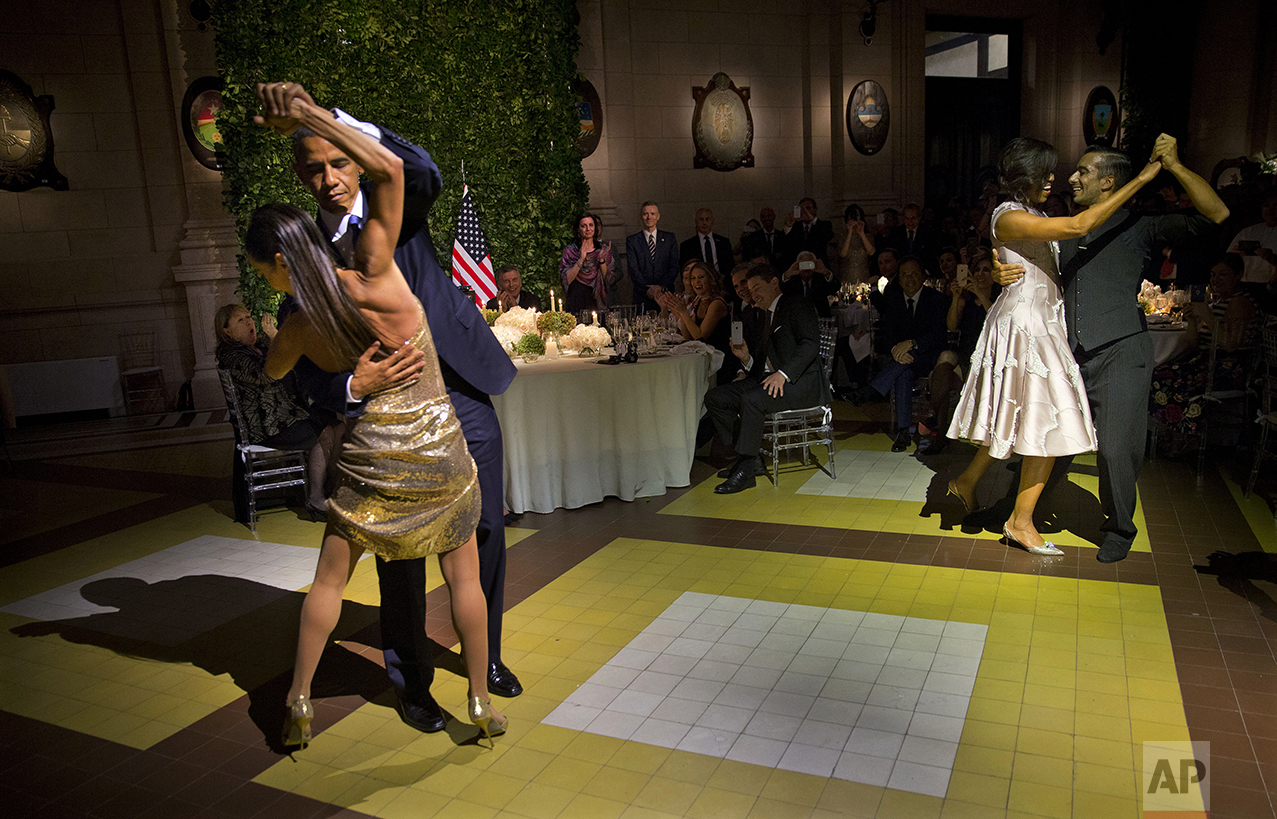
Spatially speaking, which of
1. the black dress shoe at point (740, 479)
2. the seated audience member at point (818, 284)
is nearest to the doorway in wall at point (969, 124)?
the seated audience member at point (818, 284)

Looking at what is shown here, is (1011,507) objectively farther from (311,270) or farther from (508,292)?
(508,292)

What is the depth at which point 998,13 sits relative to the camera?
45.6 feet

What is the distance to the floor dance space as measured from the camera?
2844mm

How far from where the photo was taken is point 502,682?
348 centimetres

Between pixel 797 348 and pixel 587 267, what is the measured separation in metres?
3.66

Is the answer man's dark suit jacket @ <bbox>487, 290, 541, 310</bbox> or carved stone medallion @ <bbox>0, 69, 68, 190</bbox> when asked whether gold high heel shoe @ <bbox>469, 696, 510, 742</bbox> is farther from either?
carved stone medallion @ <bbox>0, 69, 68, 190</bbox>

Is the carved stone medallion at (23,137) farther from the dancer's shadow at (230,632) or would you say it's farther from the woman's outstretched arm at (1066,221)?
the woman's outstretched arm at (1066,221)

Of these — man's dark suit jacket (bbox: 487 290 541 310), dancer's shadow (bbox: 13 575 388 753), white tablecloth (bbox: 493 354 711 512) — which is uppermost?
man's dark suit jacket (bbox: 487 290 541 310)

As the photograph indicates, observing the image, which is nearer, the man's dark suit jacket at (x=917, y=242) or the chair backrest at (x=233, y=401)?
the chair backrest at (x=233, y=401)

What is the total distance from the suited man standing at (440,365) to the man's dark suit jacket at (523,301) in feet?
13.5

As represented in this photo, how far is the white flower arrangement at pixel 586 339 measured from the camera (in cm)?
620

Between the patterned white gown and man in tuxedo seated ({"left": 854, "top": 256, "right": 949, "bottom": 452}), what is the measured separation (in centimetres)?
242

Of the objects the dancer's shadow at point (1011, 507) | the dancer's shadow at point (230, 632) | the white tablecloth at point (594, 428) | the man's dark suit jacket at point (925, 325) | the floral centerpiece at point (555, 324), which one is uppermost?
the floral centerpiece at point (555, 324)

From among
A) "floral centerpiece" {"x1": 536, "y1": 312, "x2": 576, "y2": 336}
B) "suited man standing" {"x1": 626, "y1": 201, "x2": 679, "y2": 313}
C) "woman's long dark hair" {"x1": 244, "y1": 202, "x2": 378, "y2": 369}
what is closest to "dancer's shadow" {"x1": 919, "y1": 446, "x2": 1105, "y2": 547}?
"floral centerpiece" {"x1": 536, "y1": 312, "x2": 576, "y2": 336}
